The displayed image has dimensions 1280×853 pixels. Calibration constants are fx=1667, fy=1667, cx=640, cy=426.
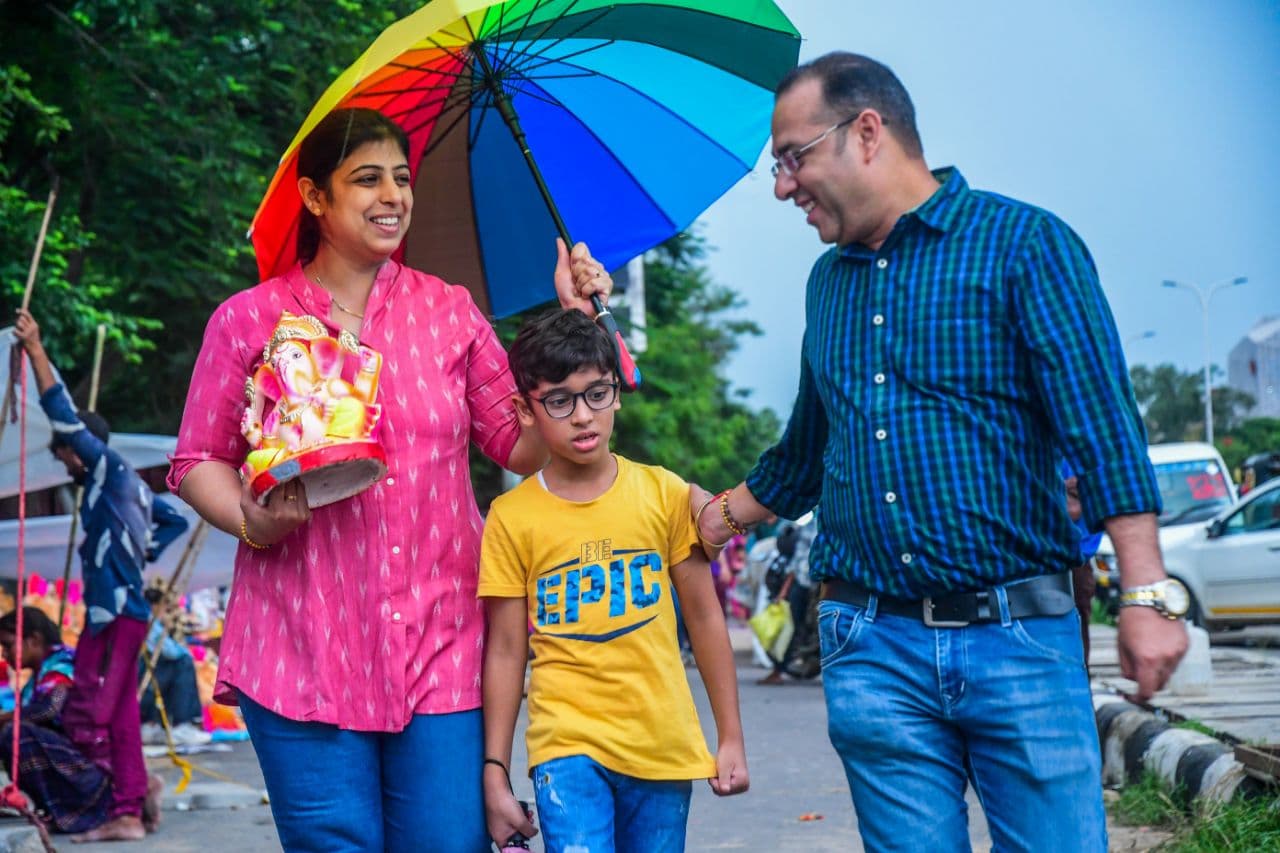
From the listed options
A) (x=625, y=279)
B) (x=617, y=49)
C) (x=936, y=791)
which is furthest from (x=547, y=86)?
(x=625, y=279)

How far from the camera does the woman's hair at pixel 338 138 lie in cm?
372

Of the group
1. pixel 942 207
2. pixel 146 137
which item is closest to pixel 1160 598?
pixel 942 207

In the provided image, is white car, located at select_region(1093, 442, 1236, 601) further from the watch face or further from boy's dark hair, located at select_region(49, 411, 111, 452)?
the watch face

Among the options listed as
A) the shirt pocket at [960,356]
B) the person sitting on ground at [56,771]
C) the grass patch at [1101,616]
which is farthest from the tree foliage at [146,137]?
the grass patch at [1101,616]

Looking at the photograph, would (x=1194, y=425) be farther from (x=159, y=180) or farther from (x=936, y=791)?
(x=936, y=791)

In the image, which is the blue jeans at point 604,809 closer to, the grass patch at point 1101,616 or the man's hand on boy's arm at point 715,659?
the man's hand on boy's arm at point 715,659

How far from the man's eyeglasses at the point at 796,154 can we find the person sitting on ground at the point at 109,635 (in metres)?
6.04

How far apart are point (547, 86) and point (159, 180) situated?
38.8ft

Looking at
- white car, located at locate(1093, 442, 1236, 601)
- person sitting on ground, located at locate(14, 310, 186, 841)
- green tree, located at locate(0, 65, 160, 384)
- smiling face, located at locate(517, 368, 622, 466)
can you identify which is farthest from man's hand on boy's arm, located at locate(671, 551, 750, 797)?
white car, located at locate(1093, 442, 1236, 601)

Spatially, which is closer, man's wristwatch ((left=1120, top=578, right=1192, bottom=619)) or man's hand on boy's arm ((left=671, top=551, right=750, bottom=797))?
man's wristwatch ((left=1120, top=578, right=1192, bottom=619))

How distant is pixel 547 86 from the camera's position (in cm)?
464

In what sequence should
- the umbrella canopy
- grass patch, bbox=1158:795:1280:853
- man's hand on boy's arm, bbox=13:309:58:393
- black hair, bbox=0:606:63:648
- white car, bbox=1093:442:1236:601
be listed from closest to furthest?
the umbrella canopy
grass patch, bbox=1158:795:1280:853
man's hand on boy's arm, bbox=13:309:58:393
black hair, bbox=0:606:63:648
white car, bbox=1093:442:1236:601

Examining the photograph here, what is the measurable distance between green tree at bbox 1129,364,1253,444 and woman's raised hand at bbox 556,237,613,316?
75.3 meters

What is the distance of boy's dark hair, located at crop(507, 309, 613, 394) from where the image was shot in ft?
12.3
